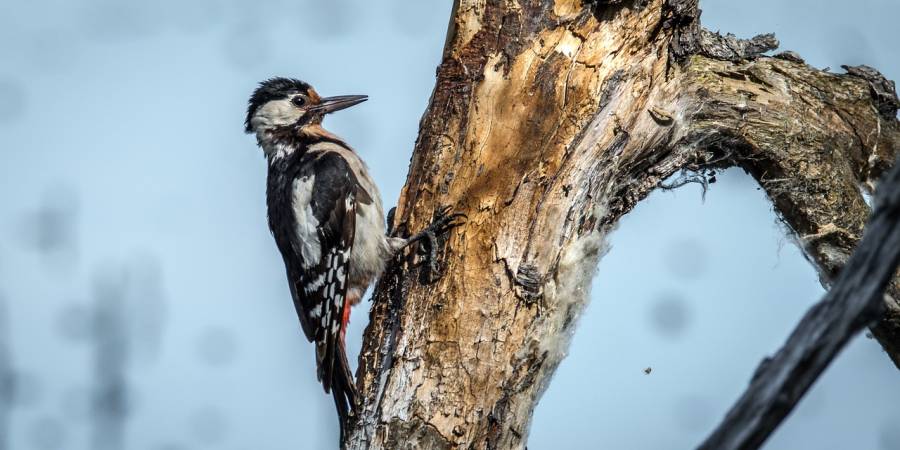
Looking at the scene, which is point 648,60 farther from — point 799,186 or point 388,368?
point 388,368

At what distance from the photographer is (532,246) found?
318 centimetres

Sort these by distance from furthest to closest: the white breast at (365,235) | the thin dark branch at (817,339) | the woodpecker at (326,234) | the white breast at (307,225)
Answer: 1. the white breast at (307,225)
2. the woodpecker at (326,234)
3. the white breast at (365,235)
4. the thin dark branch at (817,339)

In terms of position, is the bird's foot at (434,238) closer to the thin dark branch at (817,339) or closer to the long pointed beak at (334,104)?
the thin dark branch at (817,339)

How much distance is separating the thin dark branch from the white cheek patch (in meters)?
3.81

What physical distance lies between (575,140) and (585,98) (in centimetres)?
17

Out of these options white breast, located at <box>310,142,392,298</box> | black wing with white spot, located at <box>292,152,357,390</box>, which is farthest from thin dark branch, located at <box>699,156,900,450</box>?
black wing with white spot, located at <box>292,152,357,390</box>

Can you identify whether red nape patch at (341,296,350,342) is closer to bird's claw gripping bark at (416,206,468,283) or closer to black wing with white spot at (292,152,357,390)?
black wing with white spot at (292,152,357,390)

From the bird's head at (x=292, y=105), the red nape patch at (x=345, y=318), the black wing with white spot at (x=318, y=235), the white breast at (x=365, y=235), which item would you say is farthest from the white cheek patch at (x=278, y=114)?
the red nape patch at (x=345, y=318)

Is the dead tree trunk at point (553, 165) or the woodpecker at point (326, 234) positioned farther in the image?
the woodpecker at point (326, 234)

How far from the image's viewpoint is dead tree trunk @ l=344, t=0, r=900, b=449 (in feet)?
10.2

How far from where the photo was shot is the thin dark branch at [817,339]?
1.62 m

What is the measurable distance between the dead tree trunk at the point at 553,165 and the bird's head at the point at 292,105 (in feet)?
5.51

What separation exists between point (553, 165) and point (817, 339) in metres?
1.70

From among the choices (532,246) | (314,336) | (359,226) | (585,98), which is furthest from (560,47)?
(314,336)
